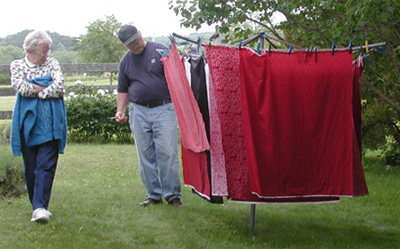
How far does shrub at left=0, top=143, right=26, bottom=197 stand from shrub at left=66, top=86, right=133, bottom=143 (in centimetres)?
534

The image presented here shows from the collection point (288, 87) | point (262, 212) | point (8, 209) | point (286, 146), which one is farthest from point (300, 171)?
point (8, 209)

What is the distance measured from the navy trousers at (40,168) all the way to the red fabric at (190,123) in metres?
1.36

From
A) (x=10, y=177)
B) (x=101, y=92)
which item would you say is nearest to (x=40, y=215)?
(x=10, y=177)

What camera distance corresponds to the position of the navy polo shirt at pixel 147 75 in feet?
20.0

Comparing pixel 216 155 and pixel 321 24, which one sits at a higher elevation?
pixel 321 24

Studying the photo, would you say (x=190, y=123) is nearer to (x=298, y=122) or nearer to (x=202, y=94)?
(x=202, y=94)

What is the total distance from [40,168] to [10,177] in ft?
5.40

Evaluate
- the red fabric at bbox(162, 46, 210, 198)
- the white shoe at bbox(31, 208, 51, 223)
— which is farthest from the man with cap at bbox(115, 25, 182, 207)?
the white shoe at bbox(31, 208, 51, 223)

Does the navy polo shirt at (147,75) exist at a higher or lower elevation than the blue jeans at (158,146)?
higher

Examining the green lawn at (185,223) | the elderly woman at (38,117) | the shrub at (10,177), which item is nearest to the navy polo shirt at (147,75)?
the elderly woman at (38,117)

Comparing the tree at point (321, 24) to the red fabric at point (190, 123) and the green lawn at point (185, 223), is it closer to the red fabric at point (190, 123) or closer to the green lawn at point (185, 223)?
the green lawn at point (185, 223)

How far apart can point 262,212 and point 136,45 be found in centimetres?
236

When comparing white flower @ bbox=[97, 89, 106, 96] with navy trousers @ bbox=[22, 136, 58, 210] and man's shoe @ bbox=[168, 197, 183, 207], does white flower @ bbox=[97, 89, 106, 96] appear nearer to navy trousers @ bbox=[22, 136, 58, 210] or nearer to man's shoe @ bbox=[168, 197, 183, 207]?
man's shoe @ bbox=[168, 197, 183, 207]

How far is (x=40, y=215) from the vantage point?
5320 mm
